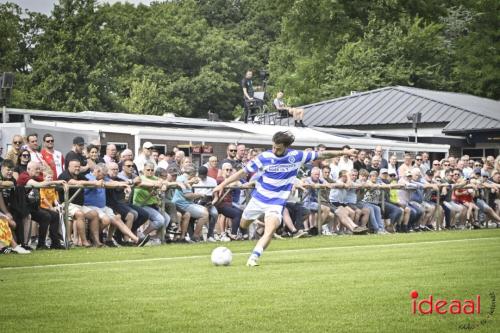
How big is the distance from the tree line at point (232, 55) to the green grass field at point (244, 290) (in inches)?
1811

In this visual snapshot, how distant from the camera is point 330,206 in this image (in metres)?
24.9

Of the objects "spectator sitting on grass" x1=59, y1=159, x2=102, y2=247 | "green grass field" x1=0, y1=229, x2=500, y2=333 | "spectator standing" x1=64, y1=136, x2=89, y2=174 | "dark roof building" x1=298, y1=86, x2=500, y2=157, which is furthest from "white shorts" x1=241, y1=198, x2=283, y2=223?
"dark roof building" x1=298, y1=86, x2=500, y2=157

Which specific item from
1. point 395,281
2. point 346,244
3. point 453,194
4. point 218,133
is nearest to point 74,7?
point 218,133

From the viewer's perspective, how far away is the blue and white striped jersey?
1568 cm

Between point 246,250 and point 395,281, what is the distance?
7.31 meters

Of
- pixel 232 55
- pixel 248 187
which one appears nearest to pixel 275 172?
pixel 248 187

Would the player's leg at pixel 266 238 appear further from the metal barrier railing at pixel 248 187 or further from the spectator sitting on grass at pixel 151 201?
the spectator sitting on grass at pixel 151 201

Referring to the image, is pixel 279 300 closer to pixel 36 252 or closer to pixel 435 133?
pixel 36 252

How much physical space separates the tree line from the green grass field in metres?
46.0

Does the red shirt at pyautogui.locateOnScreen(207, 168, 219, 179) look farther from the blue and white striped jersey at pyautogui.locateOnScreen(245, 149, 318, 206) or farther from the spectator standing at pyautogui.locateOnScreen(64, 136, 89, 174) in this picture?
the blue and white striped jersey at pyautogui.locateOnScreen(245, 149, 318, 206)

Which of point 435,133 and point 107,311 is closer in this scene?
point 107,311

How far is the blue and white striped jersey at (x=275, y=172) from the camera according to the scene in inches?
617

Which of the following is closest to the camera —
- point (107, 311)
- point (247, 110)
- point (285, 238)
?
point (107, 311)

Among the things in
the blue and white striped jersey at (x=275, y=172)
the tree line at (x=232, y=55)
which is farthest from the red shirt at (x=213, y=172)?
the tree line at (x=232, y=55)
